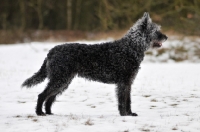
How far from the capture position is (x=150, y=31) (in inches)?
260

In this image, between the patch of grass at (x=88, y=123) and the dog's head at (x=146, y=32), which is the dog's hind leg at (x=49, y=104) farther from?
the dog's head at (x=146, y=32)

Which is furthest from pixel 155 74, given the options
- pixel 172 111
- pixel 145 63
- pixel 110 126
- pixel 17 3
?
pixel 17 3

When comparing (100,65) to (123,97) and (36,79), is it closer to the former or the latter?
(123,97)

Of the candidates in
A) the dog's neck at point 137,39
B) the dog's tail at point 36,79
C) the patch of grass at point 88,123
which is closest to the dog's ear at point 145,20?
the dog's neck at point 137,39

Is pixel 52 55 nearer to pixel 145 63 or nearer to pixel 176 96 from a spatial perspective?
pixel 176 96

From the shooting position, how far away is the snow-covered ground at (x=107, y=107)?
5.26 meters

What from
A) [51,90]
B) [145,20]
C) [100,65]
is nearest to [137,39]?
[145,20]

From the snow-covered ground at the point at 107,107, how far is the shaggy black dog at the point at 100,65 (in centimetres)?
46

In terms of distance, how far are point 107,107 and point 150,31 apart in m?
1.82

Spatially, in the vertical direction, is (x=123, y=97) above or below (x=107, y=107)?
above

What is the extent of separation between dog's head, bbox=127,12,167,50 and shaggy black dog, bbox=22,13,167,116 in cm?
2

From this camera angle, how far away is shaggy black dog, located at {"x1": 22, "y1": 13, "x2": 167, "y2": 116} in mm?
6297

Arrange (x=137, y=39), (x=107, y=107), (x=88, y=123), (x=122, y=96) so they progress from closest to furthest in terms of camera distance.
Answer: (x=88, y=123)
(x=122, y=96)
(x=137, y=39)
(x=107, y=107)

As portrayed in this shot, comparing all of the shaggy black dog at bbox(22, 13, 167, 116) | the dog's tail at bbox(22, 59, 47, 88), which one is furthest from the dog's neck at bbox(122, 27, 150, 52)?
the dog's tail at bbox(22, 59, 47, 88)
